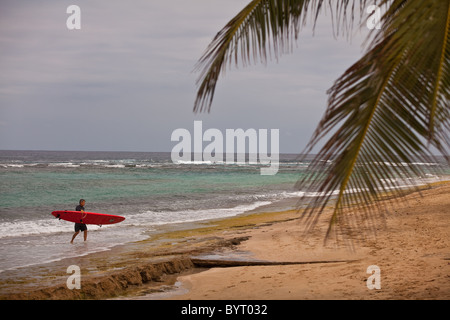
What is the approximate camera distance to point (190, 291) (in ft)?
19.8

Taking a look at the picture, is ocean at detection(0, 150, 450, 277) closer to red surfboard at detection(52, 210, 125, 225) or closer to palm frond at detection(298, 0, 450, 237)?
red surfboard at detection(52, 210, 125, 225)

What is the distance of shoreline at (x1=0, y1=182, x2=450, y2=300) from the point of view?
209 inches

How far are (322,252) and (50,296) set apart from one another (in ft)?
14.2

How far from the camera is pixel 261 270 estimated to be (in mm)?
6699

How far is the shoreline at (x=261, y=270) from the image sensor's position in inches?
209

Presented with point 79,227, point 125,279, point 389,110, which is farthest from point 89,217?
point 389,110

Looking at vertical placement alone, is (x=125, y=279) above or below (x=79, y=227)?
above

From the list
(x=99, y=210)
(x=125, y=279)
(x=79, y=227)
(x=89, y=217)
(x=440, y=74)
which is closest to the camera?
(x=440, y=74)

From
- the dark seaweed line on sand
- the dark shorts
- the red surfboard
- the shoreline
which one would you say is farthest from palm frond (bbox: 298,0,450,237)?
the red surfboard

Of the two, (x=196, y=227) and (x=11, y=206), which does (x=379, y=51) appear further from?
(x=11, y=206)

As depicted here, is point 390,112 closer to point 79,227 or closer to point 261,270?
point 261,270
